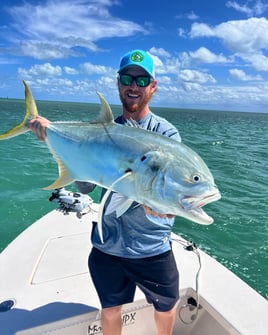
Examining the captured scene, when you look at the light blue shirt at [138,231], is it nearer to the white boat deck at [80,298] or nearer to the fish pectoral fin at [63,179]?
the fish pectoral fin at [63,179]

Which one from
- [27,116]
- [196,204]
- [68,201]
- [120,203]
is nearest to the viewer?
[196,204]

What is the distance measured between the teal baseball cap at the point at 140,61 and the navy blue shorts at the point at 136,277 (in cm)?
126

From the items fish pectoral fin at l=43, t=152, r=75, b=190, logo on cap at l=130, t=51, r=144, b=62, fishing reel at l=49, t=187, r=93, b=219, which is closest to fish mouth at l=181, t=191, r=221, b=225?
fish pectoral fin at l=43, t=152, r=75, b=190

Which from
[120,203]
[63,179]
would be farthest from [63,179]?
[120,203]

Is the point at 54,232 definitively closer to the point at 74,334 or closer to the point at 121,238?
the point at 74,334

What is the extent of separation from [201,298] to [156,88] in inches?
71.1

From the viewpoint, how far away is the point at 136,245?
220 cm

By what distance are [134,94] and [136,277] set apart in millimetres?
1252

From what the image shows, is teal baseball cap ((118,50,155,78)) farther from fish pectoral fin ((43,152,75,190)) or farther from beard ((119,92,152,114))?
fish pectoral fin ((43,152,75,190))

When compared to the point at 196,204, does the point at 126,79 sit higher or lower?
higher

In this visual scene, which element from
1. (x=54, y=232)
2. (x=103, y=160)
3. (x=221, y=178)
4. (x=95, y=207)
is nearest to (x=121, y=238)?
(x=103, y=160)

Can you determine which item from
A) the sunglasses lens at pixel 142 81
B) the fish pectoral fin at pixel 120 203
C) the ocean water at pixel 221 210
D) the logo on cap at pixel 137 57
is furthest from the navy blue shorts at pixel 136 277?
the ocean water at pixel 221 210

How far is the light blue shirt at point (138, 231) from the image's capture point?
2.15m

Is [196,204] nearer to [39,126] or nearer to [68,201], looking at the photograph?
[39,126]
